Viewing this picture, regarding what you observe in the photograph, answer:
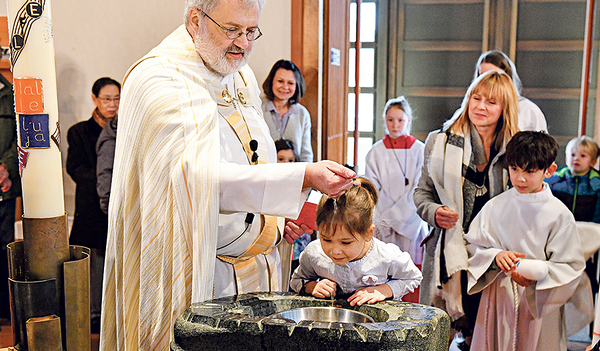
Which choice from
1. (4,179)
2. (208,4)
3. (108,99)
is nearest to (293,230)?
(208,4)

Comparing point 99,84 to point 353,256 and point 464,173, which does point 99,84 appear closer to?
point 464,173

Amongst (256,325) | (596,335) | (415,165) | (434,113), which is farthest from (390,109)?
(256,325)

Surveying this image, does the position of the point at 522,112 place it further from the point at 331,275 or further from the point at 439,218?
the point at 331,275

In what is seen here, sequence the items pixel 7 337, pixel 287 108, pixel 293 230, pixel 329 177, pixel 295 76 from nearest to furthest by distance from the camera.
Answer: pixel 329 177, pixel 293 230, pixel 7 337, pixel 295 76, pixel 287 108

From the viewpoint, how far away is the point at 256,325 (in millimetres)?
1136

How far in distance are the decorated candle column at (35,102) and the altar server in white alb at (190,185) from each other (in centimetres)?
54

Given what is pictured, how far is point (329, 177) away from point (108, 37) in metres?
3.29

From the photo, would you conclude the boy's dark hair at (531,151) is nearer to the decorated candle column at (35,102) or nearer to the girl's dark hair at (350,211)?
the girl's dark hair at (350,211)

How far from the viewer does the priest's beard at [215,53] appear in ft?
5.89

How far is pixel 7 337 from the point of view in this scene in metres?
3.78

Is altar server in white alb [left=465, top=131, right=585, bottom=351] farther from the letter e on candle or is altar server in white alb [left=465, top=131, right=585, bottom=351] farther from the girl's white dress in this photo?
the letter e on candle

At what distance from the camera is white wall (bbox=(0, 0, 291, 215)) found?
4.25 m

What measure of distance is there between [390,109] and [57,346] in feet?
12.9

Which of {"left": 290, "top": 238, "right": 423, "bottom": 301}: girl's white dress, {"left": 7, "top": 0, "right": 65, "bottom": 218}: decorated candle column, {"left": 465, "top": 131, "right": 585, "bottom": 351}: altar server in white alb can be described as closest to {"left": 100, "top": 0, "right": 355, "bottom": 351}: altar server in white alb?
{"left": 290, "top": 238, "right": 423, "bottom": 301}: girl's white dress
